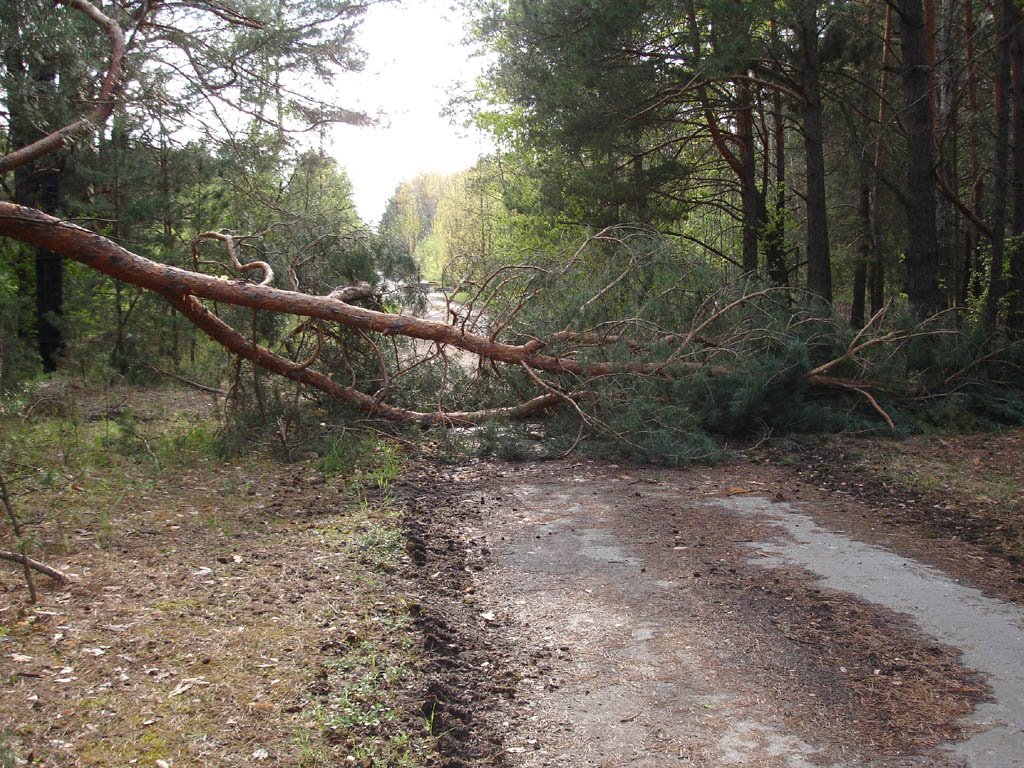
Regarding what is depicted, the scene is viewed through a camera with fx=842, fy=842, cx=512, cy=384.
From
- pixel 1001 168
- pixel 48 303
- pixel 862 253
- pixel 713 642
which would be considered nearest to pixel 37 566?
pixel 713 642

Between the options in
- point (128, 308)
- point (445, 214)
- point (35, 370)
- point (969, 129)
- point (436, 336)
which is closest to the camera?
point (436, 336)

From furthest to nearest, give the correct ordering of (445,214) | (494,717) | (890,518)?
(445,214), (890,518), (494,717)

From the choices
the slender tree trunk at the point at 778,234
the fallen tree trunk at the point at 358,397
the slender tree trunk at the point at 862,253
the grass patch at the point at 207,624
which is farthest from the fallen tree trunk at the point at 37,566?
the slender tree trunk at the point at 862,253

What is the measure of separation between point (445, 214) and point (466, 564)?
32.8m

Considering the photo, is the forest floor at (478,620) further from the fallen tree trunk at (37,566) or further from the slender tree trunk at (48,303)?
the slender tree trunk at (48,303)

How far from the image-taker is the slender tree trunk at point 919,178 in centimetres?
1088

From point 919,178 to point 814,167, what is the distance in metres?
2.77

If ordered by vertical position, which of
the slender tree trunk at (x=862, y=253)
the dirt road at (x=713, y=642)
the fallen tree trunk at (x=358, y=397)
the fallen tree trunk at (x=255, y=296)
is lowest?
the dirt road at (x=713, y=642)

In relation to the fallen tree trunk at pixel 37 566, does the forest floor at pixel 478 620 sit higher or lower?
lower

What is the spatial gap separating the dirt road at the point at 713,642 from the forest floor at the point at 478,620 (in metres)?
0.02

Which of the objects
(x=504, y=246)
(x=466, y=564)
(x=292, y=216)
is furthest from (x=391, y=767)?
(x=504, y=246)

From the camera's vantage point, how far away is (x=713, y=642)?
12.6 ft

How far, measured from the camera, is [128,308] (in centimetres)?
1133

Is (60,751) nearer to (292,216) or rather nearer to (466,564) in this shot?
(466,564)
